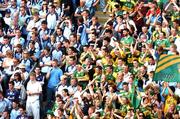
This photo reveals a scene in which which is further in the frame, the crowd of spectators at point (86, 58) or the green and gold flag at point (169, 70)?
the crowd of spectators at point (86, 58)

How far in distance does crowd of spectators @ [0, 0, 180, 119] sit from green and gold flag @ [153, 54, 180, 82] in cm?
221

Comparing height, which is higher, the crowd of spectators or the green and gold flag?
the green and gold flag

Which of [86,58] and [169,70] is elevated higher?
[169,70]

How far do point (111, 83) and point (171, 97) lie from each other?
6.30 ft

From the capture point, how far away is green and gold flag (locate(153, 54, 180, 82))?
23547 mm

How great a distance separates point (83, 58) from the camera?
28.7 metres

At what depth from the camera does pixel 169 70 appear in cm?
2361

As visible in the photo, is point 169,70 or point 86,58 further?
point 86,58

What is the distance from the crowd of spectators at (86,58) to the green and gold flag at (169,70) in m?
2.21

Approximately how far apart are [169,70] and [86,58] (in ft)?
18.0

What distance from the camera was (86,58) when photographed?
28641 millimetres

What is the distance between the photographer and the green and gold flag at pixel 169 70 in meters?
23.5

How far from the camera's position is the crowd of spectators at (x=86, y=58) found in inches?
1049

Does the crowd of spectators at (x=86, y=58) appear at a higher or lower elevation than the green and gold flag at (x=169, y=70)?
lower
